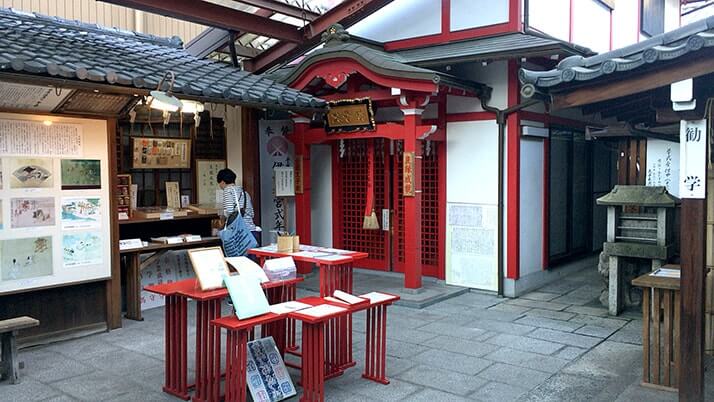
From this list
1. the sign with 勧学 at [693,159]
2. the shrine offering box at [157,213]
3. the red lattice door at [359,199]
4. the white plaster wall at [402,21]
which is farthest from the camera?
the red lattice door at [359,199]

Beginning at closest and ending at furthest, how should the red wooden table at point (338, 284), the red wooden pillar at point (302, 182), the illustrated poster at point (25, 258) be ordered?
the red wooden table at point (338, 284)
the illustrated poster at point (25, 258)
the red wooden pillar at point (302, 182)

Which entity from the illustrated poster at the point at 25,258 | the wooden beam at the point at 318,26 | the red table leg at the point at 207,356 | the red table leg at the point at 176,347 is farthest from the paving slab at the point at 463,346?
the wooden beam at the point at 318,26

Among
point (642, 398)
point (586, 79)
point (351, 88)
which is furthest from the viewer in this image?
point (351, 88)

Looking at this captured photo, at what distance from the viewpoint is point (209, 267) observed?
209 inches

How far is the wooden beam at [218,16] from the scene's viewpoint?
884 centimetres

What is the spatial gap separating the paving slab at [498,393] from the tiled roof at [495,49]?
5.01 meters

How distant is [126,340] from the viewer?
24.0ft

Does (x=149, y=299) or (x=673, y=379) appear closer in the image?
(x=673, y=379)

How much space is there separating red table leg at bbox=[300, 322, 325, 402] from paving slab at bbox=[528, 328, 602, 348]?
11.4 ft

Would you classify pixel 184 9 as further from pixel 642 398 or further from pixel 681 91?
pixel 642 398

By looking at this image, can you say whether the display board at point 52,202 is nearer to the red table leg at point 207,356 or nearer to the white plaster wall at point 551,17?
the red table leg at point 207,356

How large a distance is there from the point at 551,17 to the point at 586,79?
21.6ft

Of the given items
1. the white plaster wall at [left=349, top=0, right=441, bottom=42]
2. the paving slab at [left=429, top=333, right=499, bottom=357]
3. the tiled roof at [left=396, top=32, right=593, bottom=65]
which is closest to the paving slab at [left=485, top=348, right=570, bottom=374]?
the paving slab at [left=429, top=333, right=499, bottom=357]

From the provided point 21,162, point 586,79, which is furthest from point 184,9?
point 586,79
